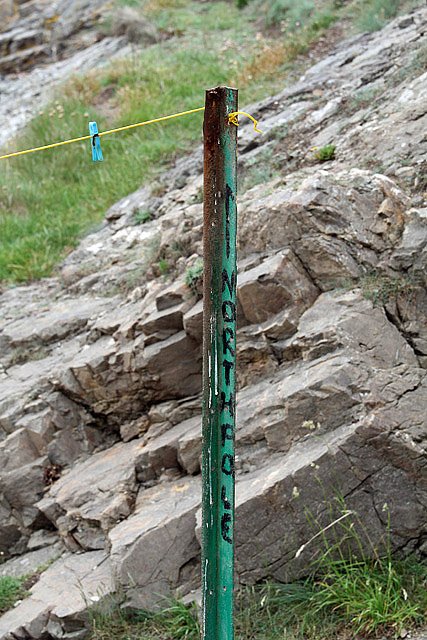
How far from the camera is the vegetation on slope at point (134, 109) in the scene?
8523 millimetres

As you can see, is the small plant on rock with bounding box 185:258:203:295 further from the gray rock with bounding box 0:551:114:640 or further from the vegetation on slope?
the vegetation on slope

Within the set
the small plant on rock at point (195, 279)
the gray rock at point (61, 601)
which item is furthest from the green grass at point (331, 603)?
the small plant on rock at point (195, 279)

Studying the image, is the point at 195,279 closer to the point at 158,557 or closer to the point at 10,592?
the point at 158,557

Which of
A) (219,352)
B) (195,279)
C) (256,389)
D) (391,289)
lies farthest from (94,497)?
(219,352)

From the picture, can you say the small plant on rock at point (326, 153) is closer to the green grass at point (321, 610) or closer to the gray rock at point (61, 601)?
the green grass at point (321, 610)

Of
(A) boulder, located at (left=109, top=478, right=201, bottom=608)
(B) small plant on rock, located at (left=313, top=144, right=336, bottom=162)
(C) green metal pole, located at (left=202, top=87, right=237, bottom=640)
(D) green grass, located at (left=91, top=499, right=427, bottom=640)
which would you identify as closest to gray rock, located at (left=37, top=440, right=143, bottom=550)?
(A) boulder, located at (left=109, top=478, right=201, bottom=608)

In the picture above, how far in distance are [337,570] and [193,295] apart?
2.02 m

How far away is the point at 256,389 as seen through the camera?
5027mm

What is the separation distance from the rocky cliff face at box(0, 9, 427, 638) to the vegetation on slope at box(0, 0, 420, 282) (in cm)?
174

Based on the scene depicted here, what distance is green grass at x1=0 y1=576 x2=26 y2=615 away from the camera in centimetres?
503

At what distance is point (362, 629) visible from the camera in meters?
4.12

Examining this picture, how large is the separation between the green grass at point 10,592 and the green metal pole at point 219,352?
7.36 feet

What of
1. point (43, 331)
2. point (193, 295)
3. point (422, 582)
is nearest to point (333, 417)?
point (422, 582)

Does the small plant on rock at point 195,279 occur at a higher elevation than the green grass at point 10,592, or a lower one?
higher
